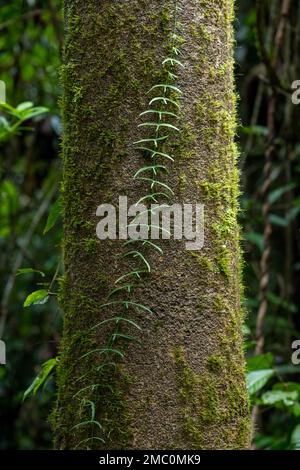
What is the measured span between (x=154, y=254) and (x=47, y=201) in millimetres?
2043

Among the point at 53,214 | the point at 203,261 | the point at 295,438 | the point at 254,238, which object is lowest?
the point at 295,438

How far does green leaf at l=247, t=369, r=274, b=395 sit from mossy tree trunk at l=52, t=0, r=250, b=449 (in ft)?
2.17

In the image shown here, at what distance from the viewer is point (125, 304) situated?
3.36 ft

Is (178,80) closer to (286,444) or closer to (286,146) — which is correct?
(286,444)

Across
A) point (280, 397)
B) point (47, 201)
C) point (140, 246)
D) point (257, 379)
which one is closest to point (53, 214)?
point (140, 246)

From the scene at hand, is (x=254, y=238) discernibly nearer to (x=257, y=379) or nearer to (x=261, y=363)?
(x=261, y=363)

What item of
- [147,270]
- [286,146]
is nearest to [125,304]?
[147,270]

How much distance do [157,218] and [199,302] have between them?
0.47ft

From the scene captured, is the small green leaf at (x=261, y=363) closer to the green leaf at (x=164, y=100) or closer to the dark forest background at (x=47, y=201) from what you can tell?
the dark forest background at (x=47, y=201)

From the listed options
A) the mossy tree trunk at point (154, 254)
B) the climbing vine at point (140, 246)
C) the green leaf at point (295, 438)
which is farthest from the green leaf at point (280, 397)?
the climbing vine at point (140, 246)

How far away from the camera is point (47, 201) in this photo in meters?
3.03

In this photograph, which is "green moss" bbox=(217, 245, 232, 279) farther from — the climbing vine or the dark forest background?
the dark forest background

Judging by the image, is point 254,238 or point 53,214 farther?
point 254,238

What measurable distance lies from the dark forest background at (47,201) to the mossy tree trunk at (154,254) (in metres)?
1.61
